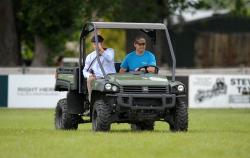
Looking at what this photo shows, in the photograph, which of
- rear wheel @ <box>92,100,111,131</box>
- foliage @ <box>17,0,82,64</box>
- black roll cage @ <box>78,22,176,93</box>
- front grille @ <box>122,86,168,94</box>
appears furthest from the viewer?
foliage @ <box>17,0,82,64</box>

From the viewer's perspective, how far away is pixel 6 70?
3912 cm

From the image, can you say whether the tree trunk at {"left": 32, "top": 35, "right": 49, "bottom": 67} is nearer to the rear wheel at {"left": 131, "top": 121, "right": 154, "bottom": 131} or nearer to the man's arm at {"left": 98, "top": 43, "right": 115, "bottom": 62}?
the rear wheel at {"left": 131, "top": 121, "right": 154, "bottom": 131}

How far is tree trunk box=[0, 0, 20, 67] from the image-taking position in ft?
148

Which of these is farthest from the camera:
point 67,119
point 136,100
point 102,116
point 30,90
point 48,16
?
point 48,16

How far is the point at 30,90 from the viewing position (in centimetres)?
3762

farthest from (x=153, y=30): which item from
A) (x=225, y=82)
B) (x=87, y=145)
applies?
(x=225, y=82)

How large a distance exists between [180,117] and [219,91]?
18.4 metres

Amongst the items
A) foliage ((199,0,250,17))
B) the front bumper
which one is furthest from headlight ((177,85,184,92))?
foliage ((199,0,250,17))

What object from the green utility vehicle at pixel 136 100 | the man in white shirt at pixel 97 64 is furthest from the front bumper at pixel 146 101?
the man in white shirt at pixel 97 64

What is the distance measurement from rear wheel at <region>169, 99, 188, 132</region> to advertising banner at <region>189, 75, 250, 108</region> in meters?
18.0

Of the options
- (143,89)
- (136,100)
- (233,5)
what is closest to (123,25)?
(143,89)

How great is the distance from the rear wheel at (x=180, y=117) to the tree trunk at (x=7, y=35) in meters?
25.9

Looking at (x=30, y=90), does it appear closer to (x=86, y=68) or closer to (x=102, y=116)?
(x=86, y=68)

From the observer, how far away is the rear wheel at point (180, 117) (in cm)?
1981
